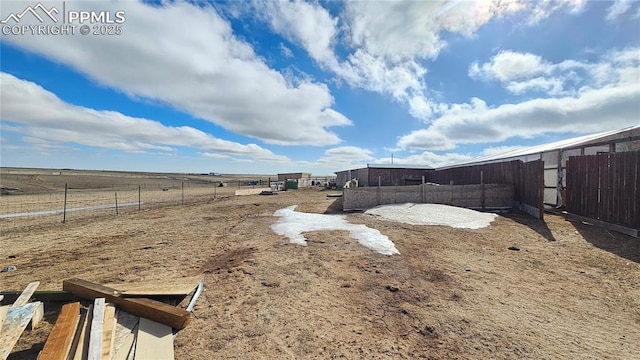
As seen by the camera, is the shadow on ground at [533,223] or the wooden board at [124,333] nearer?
the wooden board at [124,333]

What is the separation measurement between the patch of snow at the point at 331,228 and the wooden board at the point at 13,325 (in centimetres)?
458

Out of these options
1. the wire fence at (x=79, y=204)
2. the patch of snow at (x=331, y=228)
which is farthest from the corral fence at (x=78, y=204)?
the patch of snow at (x=331, y=228)

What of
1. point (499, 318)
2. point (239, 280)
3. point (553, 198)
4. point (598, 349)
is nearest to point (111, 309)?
point (239, 280)

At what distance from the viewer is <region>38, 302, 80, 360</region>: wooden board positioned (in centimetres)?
242

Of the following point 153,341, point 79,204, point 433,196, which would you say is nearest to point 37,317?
point 153,341

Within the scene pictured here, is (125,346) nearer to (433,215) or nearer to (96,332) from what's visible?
(96,332)

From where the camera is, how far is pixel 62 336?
2678mm

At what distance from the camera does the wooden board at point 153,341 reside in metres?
2.64

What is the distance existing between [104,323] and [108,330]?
167 millimetres

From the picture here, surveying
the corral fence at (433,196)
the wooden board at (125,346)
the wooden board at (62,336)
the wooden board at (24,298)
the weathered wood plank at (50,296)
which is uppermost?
the corral fence at (433,196)

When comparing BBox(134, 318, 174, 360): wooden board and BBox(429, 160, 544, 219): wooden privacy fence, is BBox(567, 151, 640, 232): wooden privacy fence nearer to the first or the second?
BBox(429, 160, 544, 219): wooden privacy fence

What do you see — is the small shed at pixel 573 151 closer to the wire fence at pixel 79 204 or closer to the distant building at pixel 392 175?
the distant building at pixel 392 175

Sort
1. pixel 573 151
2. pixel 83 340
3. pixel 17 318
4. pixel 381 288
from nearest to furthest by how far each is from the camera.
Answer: pixel 83 340
pixel 17 318
pixel 381 288
pixel 573 151

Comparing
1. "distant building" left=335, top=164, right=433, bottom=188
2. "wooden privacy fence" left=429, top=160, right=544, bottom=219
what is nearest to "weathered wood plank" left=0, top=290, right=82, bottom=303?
"wooden privacy fence" left=429, top=160, right=544, bottom=219
